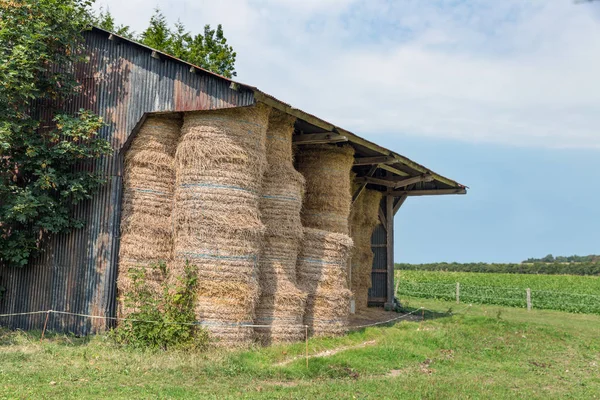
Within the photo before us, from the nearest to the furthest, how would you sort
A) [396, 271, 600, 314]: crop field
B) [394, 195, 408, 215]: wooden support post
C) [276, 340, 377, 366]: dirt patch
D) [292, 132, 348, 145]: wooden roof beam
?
[276, 340, 377, 366]: dirt patch < [292, 132, 348, 145]: wooden roof beam < [394, 195, 408, 215]: wooden support post < [396, 271, 600, 314]: crop field

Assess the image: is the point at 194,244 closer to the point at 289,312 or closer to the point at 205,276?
the point at 205,276

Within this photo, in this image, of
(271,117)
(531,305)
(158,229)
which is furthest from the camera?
(531,305)

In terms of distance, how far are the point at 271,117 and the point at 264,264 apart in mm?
3173

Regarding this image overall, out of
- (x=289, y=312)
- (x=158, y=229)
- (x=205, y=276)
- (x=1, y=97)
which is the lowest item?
(x=289, y=312)

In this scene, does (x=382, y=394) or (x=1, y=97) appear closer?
(x=382, y=394)

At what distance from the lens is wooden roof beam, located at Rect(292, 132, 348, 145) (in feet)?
44.5

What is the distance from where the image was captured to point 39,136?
40.2ft

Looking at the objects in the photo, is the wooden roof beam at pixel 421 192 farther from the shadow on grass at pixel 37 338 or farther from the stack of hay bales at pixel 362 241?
the shadow on grass at pixel 37 338

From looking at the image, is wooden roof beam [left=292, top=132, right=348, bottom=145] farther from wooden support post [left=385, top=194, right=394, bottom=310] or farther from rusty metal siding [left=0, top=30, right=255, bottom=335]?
wooden support post [left=385, top=194, right=394, bottom=310]

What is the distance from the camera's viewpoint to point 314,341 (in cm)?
1196

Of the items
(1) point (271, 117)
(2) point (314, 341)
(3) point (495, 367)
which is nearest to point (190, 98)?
(1) point (271, 117)

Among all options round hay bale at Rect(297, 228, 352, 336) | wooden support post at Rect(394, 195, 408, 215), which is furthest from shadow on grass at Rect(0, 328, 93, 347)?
wooden support post at Rect(394, 195, 408, 215)

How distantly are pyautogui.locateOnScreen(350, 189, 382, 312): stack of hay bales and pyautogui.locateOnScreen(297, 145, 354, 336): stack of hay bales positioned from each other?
4.53 m

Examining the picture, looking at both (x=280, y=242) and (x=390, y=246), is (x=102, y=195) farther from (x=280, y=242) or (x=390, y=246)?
(x=390, y=246)
